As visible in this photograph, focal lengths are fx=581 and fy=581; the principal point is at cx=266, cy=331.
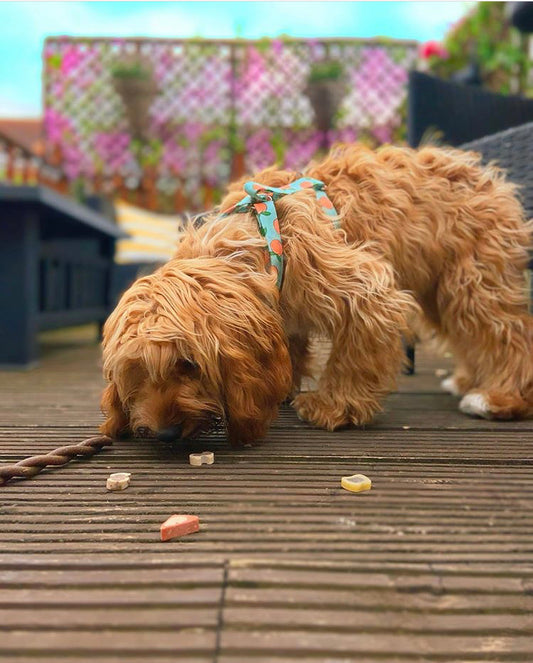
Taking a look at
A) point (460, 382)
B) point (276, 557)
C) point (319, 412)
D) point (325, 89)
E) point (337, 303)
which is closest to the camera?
point (276, 557)

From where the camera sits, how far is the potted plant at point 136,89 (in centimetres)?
880

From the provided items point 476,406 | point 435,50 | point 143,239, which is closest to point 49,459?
point 476,406

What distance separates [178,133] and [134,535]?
28.8ft

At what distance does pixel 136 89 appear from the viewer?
29.1ft

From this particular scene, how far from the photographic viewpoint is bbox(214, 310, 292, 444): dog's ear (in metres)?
1.80

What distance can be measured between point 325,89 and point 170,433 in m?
8.20

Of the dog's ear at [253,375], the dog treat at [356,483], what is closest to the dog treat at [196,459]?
the dog's ear at [253,375]

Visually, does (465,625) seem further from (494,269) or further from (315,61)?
(315,61)

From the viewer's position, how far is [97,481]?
1.64 meters

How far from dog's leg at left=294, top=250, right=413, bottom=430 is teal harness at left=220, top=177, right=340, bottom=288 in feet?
0.49

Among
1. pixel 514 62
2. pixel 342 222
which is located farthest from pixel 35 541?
pixel 514 62

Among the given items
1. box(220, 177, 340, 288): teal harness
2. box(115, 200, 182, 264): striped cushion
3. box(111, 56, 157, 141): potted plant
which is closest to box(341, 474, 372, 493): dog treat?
box(220, 177, 340, 288): teal harness

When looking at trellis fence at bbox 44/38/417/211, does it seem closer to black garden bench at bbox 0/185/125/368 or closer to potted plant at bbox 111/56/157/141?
potted plant at bbox 111/56/157/141

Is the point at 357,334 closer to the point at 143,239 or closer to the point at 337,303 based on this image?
the point at 337,303
